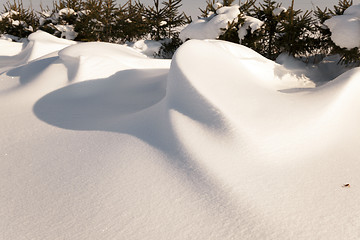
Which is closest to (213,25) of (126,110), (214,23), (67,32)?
(214,23)

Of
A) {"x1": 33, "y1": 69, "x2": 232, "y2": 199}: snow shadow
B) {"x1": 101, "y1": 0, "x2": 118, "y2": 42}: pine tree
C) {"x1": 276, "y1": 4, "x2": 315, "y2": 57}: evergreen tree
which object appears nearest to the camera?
{"x1": 33, "y1": 69, "x2": 232, "y2": 199}: snow shadow

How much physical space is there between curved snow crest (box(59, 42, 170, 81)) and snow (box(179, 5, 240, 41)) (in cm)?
185

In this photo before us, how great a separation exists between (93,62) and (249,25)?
3.19m

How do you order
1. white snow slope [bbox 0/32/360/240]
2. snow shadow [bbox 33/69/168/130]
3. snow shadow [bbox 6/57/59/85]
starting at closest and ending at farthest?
white snow slope [bbox 0/32/360/240] < snow shadow [bbox 33/69/168/130] < snow shadow [bbox 6/57/59/85]

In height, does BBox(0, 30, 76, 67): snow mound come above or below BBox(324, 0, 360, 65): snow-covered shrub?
below

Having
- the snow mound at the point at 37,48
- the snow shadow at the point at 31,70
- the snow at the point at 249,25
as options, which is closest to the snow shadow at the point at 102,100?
the snow shadow at the point at 31,70

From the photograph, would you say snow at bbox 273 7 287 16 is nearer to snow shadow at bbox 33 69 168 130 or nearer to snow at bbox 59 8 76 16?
snow shadow at bbox 33 69 168 130

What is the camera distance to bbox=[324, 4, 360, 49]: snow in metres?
5.14

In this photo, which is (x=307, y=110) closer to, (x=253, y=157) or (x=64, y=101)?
(x=253, y=157)

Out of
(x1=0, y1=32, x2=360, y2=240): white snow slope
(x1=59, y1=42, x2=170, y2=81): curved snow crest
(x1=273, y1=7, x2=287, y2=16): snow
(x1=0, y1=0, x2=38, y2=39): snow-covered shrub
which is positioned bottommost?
(x1=0, y1=0, x2=38, y2=39): snow-covered shrub

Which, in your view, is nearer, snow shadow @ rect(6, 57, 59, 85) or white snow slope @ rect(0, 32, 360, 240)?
white snow slope @ rect(0, 32, 360, 240)

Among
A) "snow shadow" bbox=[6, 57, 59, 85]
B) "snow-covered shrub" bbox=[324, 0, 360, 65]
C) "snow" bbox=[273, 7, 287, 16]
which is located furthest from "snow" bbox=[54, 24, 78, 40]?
"snow-covered shrub" bbox=[324, 0, 360, 65]

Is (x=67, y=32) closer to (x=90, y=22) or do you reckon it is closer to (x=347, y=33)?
(x=90, y=22)

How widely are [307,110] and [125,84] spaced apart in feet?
7.54
